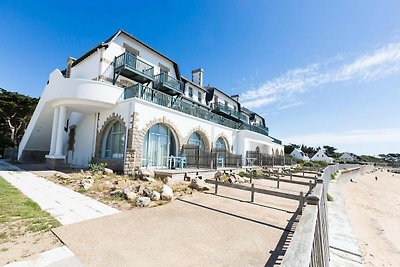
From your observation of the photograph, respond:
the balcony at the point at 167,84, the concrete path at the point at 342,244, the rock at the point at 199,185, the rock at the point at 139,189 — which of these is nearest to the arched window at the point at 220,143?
the balcony at the point at 167,84

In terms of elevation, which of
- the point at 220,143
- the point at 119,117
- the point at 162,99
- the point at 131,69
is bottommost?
the point at 220,143

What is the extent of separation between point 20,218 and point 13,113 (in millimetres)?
30597

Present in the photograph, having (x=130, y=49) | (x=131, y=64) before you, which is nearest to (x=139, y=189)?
(x=131, y=64)

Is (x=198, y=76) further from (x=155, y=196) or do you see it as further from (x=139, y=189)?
(x=155, y=196)

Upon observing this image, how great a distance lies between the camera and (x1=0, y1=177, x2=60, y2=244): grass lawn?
14.1 feet

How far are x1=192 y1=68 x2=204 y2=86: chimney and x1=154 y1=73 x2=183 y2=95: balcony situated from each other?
8076mm

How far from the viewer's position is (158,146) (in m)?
14.6

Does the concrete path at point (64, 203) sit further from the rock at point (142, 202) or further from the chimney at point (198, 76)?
the chimney at point (198, 76)

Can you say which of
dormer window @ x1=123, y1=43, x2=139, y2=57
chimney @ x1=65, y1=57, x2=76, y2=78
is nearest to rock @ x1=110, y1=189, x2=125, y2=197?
dormer window @ x1=123, y1=43, x2=139, y2=57

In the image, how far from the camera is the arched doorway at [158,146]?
13716 mm

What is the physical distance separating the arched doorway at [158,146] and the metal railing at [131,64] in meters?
4.83

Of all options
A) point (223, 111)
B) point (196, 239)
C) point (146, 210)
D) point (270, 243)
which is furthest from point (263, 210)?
point (223, 111)

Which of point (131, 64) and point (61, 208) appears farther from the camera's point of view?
point (131, 64)

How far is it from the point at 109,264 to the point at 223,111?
24.5 meters
